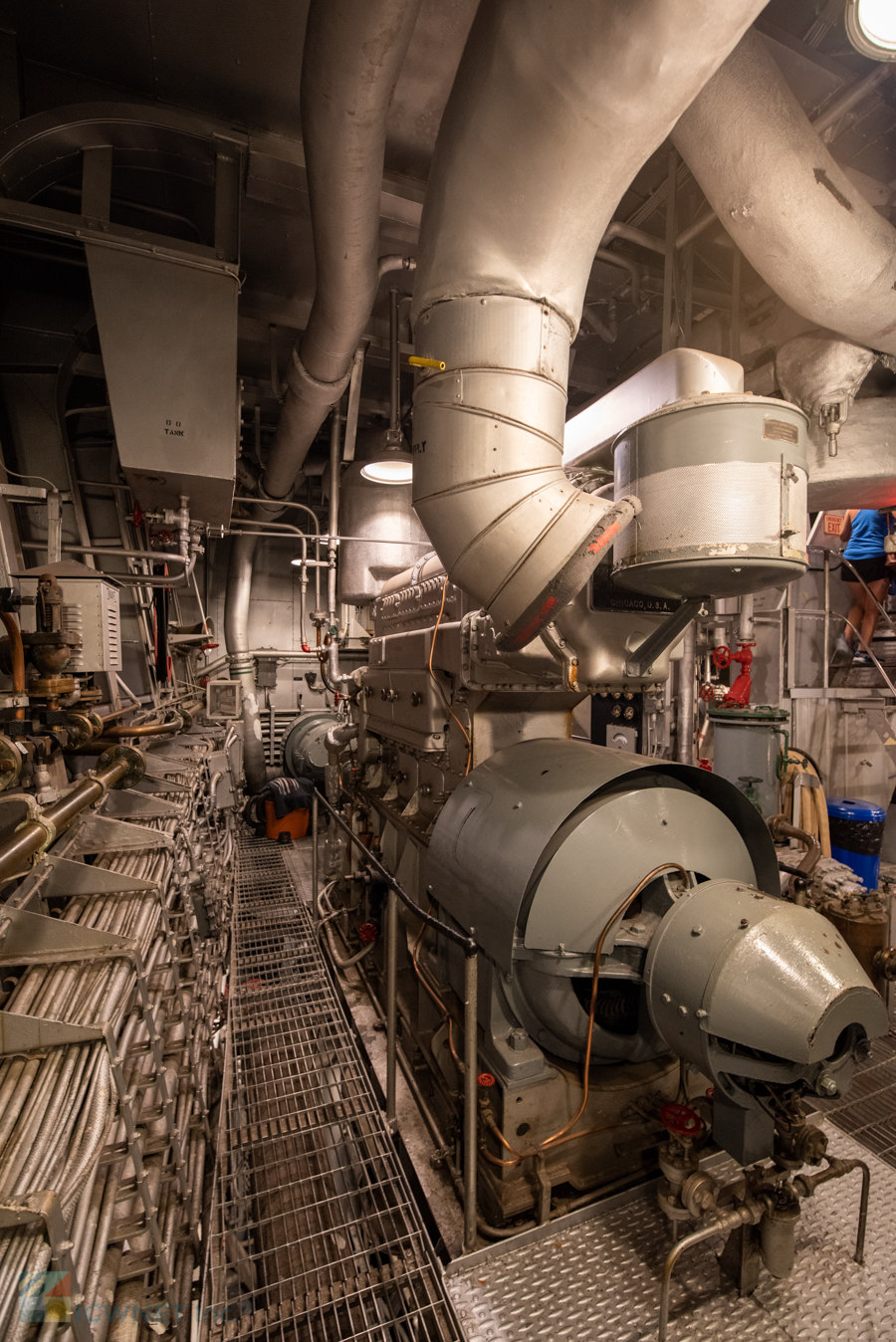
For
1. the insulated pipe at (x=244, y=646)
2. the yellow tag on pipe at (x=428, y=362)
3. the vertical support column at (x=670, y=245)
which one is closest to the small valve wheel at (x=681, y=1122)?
the yellow tag on pipe at (x=428, y=362)

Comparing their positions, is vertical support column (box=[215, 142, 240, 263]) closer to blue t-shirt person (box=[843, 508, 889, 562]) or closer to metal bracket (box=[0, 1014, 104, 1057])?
metal bracket (box=[0, 1014, 104, 1057])

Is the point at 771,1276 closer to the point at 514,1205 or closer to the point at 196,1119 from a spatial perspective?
the point at 514,1205

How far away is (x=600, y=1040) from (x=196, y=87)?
4688 mm

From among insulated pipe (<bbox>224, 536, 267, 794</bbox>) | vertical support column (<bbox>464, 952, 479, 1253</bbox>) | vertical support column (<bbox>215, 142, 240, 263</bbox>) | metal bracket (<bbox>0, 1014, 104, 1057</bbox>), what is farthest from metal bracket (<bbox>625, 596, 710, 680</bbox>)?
insulated pipe (<bbox>224, 536, 267, 794</bbox>)

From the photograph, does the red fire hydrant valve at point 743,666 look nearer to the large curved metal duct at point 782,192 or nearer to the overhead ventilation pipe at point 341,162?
the large curved metal duct at point 782,192

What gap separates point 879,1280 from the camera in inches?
72.2

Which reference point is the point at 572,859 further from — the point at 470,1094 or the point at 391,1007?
the point at 391,1007

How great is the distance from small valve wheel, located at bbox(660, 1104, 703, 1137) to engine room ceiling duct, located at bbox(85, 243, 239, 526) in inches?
139

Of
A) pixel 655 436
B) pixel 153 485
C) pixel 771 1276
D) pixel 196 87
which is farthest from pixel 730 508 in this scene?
Result: pixel 196 87

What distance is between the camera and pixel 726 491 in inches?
74.4

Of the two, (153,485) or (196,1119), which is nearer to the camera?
(196,1119)

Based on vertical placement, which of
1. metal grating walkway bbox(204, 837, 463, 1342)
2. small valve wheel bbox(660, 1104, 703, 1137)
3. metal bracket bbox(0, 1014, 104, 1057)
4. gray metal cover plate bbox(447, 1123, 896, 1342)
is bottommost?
metal grating walkway bbox(204, 837, 463, 1342)

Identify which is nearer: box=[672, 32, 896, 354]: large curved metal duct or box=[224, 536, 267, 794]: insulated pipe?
box=[672, 32, 896, 354]: large curved metal duct

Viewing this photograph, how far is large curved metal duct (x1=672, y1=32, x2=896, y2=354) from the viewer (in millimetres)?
2176
